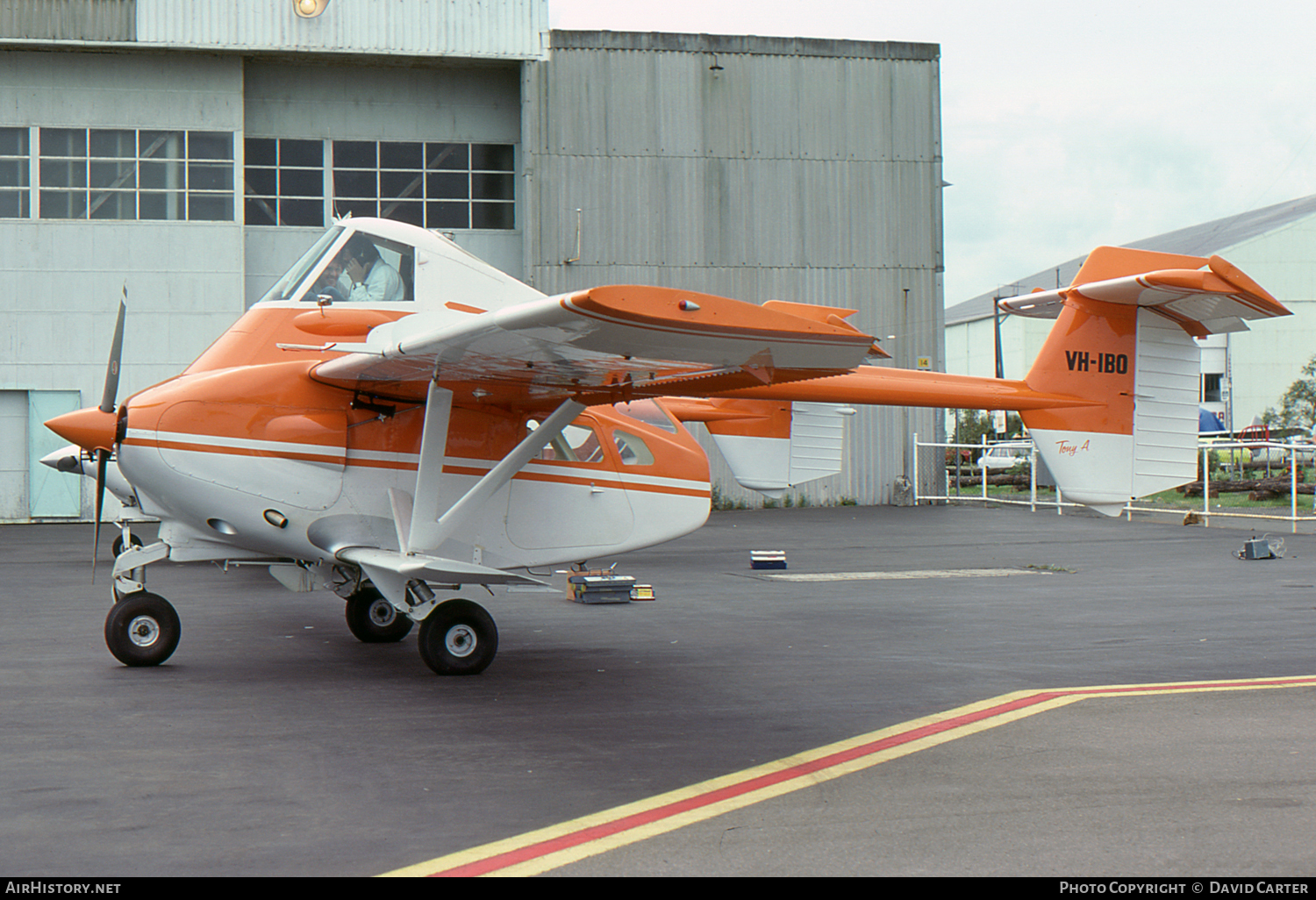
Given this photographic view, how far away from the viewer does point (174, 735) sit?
6.84m

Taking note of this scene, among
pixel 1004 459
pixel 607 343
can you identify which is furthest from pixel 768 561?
pixel 1004 459

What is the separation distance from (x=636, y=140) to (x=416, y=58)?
236 inches

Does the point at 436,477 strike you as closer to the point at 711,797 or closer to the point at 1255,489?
the point at 711,797

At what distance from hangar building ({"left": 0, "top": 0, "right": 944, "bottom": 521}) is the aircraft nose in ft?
65.5

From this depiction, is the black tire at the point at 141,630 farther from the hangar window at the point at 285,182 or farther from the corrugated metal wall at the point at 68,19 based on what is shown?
the corrugated metal wall at the point at 68,19

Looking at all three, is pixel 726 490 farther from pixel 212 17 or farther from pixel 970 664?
pixel 970 664

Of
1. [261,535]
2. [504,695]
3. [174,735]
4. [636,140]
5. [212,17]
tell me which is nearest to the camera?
[174,735]

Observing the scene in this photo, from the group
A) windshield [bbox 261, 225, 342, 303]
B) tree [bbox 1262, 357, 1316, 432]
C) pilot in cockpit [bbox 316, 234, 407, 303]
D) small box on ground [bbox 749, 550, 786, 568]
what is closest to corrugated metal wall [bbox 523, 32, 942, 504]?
small box on ground [bbox 749, 550, 786, 568]

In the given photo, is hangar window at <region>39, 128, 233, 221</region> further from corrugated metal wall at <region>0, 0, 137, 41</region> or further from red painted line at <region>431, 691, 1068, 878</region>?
red painted line at <region>431, 691, 1068, 878</region>

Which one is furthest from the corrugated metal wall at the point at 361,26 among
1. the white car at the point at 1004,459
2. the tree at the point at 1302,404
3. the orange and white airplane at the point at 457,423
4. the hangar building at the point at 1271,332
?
the tree at the point at 1302,404

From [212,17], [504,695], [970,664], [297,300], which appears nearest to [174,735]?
[504,695]

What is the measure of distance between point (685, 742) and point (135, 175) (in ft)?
86.4

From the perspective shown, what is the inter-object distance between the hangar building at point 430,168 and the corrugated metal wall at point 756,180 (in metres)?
0.07

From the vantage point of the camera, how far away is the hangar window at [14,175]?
91.9 ft
